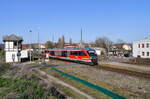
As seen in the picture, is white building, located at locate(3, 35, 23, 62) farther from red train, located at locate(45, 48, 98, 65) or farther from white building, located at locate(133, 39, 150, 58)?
white building, located at locate(133, 39, 150, 58)

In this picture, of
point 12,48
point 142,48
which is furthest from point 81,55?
point 142,48

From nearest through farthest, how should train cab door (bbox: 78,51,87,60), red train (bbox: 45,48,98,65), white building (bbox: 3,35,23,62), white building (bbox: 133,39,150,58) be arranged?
red train (bbox: 45,48,98,65), train cab door (bbox: 78,51,87,60), white building (bbox: 3,35,23,62), white building (bbox: 133,39,150,58)

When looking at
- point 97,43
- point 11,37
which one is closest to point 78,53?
point 11,37

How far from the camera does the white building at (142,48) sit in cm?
5456

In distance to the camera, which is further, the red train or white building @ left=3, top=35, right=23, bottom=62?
white building @ left=3, top=35, right=23, bottom=62

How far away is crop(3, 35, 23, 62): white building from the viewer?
1479 inches

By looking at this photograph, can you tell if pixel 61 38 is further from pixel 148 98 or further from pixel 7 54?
pixel 148 98

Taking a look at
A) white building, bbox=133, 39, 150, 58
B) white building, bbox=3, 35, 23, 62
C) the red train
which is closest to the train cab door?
the red train

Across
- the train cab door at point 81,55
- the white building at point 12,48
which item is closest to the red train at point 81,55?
the train cab door at point 81,55

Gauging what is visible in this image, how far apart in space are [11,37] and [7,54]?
6.08m

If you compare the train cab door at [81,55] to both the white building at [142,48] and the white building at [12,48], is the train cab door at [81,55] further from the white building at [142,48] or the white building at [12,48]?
the white building at [142,48]

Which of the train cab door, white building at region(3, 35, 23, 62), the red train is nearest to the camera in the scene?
the red train

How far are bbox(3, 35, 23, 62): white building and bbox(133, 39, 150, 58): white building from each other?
35.9 meters

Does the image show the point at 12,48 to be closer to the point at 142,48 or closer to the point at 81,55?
the point at 81,55
